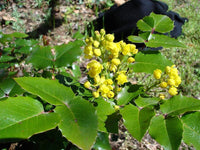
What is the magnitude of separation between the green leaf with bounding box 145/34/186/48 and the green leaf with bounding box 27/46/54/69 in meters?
0.55

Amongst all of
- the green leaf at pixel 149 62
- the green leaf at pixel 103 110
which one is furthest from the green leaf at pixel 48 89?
the green leaf at pixel 149 62

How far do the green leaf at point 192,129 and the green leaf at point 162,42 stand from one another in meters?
0.35

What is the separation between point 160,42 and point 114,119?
477mm

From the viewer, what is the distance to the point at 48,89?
75 cm

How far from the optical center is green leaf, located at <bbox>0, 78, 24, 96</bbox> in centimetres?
94

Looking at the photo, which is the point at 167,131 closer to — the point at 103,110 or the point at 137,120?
the point at 137,120

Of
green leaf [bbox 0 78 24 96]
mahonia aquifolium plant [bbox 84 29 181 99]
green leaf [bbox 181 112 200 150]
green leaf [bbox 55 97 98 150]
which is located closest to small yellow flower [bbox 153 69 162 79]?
mahonia aquifolium plant [bbox 84 29 181 99]

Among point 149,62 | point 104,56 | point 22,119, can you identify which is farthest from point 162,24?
point 22,119

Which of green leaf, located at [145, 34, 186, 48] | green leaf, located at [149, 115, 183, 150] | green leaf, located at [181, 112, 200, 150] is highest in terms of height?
green leaf, located at [145, 34, 186, 48]

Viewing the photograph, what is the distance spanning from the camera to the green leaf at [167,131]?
27.6 inches

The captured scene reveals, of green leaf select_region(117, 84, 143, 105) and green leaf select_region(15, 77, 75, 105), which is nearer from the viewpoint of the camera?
green leaf select_region(15, 77, 75, 105)

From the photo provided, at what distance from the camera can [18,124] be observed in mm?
625

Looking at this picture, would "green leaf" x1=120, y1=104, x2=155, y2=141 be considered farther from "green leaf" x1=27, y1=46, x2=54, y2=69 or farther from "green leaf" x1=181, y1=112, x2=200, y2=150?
"green leaf" x1=27, y1=46, x2=54, y2=69

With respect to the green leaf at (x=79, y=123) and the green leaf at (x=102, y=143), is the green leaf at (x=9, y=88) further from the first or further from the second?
the green leaf at (x=102, y=143)
